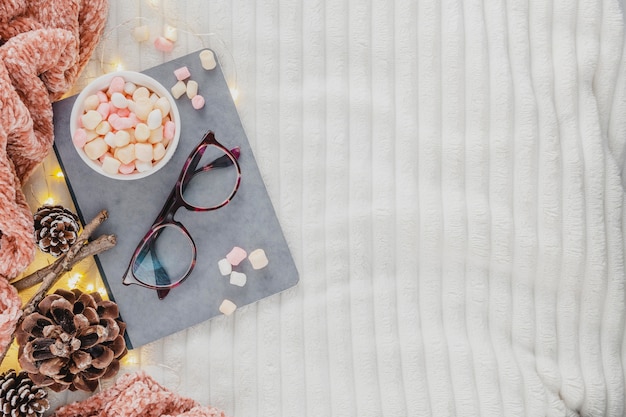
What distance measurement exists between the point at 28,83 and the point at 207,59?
0.20m

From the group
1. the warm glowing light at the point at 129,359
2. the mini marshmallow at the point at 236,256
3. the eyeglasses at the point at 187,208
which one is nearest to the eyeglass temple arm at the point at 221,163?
the eyeglasses at the point at 187,208

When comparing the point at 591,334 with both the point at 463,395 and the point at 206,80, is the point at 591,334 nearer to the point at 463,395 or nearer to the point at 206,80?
the point at 463,395

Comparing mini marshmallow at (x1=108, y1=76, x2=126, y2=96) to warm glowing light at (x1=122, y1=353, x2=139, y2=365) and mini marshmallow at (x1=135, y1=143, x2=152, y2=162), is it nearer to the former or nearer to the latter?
mini marshmallow at (x1=135, y1=143, x2=152, y2=162)

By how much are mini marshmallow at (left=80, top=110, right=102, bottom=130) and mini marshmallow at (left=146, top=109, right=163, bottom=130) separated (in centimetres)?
6

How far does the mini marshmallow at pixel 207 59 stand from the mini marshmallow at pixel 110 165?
160 mm

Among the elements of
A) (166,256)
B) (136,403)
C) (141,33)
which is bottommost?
(136,403)

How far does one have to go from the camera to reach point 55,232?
2.21 ft

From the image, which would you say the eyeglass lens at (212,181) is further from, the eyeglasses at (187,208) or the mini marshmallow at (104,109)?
the mini marshmallow at (104,109)

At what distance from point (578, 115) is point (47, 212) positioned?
638 millimetres

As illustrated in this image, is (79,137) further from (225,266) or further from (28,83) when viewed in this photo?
(225,266)

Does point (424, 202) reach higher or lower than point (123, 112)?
lower

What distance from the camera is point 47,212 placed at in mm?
686

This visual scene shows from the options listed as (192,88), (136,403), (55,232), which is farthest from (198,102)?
(136,403)

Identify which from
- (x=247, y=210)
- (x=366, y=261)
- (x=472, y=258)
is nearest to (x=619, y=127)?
(x=472, y=258)
